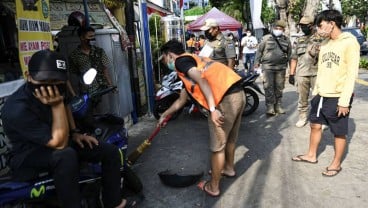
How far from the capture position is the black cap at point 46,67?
2.49 meters

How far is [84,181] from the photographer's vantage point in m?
3.02

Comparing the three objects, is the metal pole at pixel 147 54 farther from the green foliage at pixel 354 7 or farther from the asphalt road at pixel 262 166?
the green foliage at pixel 354 7

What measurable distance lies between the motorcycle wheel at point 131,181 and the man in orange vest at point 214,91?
1.88 ft

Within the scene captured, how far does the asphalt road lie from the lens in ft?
12.0

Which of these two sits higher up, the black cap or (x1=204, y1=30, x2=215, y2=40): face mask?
(x1=204, y1=30, x2=215, y2=40): face mask

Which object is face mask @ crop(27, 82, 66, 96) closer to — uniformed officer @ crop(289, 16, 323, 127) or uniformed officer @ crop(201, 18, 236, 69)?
uniformed officer @ crop(201, 18, 236, 69)

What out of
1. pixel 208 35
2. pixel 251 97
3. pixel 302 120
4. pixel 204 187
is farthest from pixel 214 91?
pixel 251 97

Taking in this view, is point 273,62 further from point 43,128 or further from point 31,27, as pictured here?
point 43,128

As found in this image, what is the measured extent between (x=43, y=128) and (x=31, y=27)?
4.91ft

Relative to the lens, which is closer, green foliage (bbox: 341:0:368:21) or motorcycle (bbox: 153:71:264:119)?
motorcycle (bbox: 153:71:264:119)

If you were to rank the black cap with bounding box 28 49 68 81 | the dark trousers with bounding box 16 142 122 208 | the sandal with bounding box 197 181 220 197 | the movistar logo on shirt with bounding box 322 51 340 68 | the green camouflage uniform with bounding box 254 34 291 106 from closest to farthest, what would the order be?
1. the black cap with bounding box 28 49 68 81
2. the dark trousers with bounding box 16 142 122 208
3. the sandal with bounding box 197 181 220 197
4. the movistar logo on shirt with bounding box 322 51 340 68
5. the green camouflage uniform with bounding box 254 34 291 106

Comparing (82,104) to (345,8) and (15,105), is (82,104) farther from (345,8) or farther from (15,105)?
(345,8)

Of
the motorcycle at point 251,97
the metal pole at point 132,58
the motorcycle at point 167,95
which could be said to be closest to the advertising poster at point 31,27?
the metal pole at point 132,58

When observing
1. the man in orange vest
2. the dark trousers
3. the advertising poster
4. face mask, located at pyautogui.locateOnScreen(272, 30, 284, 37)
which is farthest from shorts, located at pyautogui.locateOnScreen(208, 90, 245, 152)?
face mask, located at pyautogui.locateOnScreen(272, 30, 284, 37)
